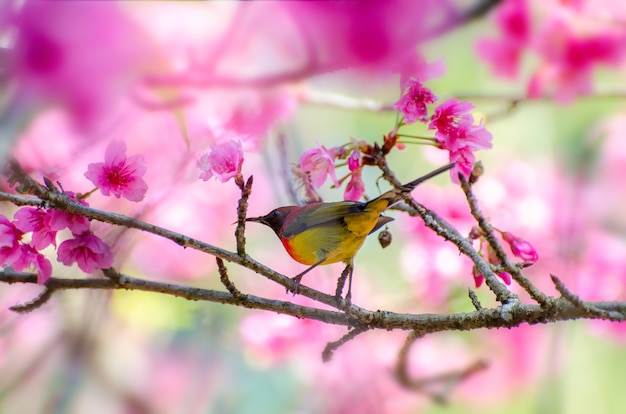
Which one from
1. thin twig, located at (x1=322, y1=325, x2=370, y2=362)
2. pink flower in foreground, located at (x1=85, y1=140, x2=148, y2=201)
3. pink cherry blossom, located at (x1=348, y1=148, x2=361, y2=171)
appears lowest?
thin twig, located at (x1=322, y1=325, x2=370, y2=362)

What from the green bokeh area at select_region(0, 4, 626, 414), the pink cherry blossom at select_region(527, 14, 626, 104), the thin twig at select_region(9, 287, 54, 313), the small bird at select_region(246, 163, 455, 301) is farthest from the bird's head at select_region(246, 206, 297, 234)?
the pink cherry blossom at select_region(527, 14, 626, 104)

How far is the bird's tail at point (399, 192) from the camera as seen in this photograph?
54 cm

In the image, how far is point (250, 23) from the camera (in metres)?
1.00

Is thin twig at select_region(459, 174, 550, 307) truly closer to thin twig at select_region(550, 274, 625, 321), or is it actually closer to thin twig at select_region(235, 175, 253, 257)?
thin twig at select_region(550, 274, 625, 321)

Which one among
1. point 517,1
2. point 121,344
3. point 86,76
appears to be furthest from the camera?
point 121,344

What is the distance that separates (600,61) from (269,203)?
2.21 ft

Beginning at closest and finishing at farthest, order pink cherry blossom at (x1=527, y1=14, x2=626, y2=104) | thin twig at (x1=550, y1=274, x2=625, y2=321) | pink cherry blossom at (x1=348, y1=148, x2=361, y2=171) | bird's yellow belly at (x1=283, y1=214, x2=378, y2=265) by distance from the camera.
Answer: thin twig at (x1=550, y1=274, x2=625, y2=321) < pink cherry blossom at (x1=348, y1=148, x2=361, y2=171) < bird's yellow belly at (x1=283, y1=214, x2=378, y2=265) < pink cherry blossom at (x1=527, y1=14, x2=626, y2=104)

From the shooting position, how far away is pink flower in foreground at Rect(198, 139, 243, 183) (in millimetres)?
515

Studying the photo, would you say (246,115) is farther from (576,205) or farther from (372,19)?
(576,205)

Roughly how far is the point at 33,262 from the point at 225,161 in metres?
0.18

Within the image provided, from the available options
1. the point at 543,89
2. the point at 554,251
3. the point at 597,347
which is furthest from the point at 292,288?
the point at 597,347

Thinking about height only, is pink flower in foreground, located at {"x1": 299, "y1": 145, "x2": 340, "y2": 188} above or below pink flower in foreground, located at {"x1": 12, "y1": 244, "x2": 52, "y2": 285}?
above

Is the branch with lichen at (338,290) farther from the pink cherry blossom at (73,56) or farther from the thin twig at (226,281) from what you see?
the pink cherry blossom at (73,56)

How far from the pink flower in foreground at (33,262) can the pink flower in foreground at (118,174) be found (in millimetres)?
79
